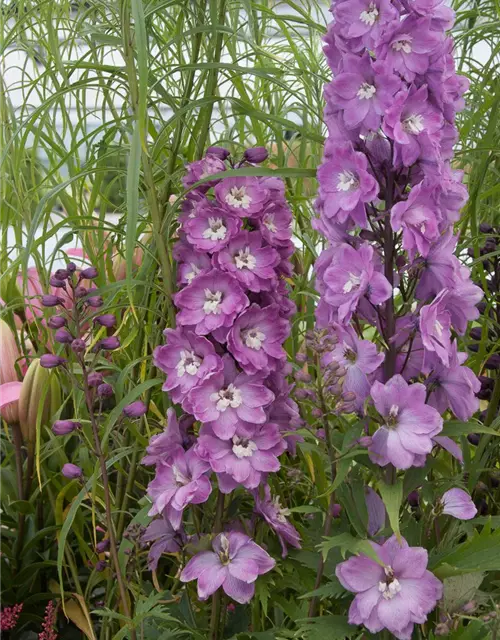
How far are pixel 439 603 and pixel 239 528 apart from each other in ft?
0.59

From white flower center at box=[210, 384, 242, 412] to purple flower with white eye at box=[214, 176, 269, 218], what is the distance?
4.9 inches

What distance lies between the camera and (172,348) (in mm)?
627

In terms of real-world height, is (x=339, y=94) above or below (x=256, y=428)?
above

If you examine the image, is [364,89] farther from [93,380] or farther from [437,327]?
[93,380]

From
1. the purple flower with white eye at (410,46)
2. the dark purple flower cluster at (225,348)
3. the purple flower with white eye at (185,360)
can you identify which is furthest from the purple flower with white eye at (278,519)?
the purple flower with white eye at (410,46)

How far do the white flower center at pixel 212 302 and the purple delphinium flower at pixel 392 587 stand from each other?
191 mm

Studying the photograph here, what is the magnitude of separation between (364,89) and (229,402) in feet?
0.76

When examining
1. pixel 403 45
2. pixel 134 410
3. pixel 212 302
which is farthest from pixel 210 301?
pixel 403 45

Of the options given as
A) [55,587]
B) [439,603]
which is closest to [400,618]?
[439,603]

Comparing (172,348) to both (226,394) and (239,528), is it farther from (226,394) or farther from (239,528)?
(239,528)

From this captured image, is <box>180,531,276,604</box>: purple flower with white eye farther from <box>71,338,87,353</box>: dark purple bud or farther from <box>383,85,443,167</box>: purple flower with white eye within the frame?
<box>383,85,443,167</box>: purple flower with white eye

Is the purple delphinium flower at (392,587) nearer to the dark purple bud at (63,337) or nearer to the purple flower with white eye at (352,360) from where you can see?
the purple flower with white eye at (352,360)

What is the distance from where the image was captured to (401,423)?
554 mm

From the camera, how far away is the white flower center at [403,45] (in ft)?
1.76
